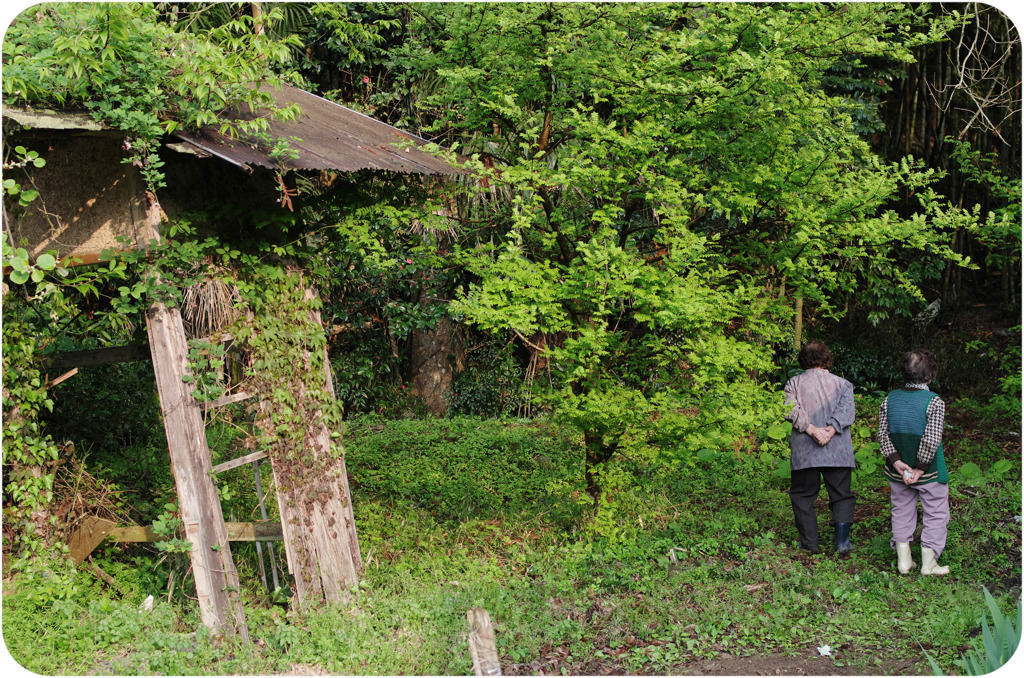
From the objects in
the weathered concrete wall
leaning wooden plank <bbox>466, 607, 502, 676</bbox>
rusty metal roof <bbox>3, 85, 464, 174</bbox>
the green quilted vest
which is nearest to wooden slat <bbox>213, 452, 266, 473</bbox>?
the weathered concrete wall

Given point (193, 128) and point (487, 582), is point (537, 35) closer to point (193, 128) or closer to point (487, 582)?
point (193, 128)

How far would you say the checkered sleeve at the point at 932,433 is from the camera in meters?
5.40

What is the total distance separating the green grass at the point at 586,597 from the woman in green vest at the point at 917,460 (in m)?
0.25

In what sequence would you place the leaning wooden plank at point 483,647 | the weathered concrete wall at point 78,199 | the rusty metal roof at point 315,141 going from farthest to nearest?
the weathered concrete wall at point 78,199, the rusty metal roof at point 315,141, the leaning wooden plank at point 483,647

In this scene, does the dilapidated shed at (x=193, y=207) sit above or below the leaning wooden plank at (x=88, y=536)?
above

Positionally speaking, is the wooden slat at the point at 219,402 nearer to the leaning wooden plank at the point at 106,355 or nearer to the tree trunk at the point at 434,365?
the leaning wooden plank at the point at 106,355

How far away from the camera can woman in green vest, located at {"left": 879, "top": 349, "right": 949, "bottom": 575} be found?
17.9 feet

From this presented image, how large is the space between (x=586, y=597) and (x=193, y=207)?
3.94m

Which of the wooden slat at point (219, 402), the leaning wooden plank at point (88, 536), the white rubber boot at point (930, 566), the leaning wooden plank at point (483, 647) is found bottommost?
the white rubber boot at point (930, 566)

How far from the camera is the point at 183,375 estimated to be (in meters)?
5.04

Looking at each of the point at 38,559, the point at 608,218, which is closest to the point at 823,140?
the point at 608,218

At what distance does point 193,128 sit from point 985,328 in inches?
479

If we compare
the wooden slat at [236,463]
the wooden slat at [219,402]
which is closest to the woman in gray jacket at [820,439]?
the wooden slat at [236,463]

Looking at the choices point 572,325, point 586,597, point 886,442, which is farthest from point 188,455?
point 886,442
